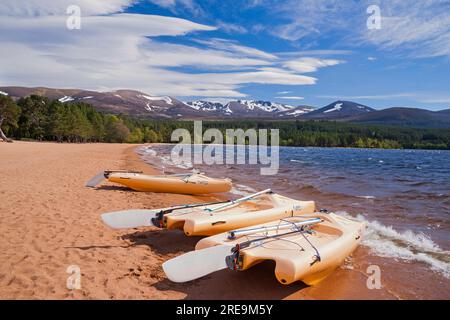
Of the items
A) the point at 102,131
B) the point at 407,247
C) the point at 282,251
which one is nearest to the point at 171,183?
the point at 407,247

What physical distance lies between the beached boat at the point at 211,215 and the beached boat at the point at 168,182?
16.1ft

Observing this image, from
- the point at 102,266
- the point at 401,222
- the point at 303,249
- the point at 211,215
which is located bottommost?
the point at 401,222

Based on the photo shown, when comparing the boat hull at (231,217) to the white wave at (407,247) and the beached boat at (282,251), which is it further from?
the white wave at (407,247)

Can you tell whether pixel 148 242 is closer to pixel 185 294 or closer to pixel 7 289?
pixel 185 294

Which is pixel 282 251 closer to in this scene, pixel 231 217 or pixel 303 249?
pixel 303 249

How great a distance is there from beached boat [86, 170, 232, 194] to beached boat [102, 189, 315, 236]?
4915 mm

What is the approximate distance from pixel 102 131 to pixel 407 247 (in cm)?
7682

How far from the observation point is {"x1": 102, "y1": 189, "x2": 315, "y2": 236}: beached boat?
7.80 meters

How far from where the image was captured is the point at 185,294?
226 inches

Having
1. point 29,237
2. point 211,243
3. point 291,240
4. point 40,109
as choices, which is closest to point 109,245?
point 29,237

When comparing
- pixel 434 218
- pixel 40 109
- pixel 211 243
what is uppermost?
pixel 40 109

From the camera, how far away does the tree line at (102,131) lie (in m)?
63.5

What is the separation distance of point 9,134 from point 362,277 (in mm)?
70699

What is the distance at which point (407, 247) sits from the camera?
9.09 m
